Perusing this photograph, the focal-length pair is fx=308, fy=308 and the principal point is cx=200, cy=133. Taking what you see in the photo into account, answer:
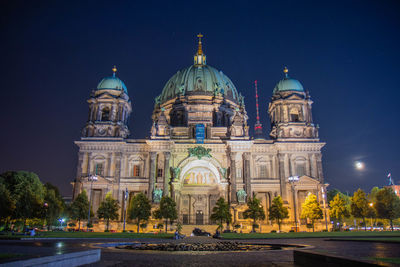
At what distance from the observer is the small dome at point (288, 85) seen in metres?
62.2

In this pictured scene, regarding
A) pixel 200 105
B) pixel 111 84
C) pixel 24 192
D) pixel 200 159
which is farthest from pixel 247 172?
pixel 24 192

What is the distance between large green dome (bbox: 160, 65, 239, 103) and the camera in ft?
235

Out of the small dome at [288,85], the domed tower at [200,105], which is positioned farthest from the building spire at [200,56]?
the small dome at [288,85]

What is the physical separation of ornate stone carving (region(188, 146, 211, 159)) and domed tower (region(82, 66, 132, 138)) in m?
13.4

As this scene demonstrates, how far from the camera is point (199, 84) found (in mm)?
72250

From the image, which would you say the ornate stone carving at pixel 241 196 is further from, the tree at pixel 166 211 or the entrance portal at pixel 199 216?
the tree at pixel 166 211

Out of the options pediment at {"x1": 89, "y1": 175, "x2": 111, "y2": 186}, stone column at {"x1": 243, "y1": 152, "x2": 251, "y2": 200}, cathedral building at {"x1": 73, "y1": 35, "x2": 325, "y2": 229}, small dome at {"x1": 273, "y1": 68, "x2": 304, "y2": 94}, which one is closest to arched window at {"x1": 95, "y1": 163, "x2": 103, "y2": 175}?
cathedral building at {"x1": 73, "y1": 35, "x2": 325, "y2": 229}

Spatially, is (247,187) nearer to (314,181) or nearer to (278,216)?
(278,216)

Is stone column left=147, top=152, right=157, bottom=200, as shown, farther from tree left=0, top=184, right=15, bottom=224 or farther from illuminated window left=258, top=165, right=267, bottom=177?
tree left=0, top=184, right=15, bottom=224

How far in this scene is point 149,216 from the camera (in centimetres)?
4934

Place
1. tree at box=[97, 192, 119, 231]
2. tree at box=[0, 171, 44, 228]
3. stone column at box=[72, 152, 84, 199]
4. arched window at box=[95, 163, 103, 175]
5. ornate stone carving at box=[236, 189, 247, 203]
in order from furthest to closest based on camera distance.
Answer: arched window at box=[95, 163, 103, 175]
stone column at box=[72, 152, 84, 199]
ornate stone carving at box=[236, 189, 247, 203]
tree at box=[97, 192, 119, 231]
tree at box=[0, 171, 44, 228]

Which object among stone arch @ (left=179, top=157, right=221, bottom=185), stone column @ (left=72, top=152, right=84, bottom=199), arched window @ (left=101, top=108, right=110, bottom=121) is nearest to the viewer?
stone column @ (left=72, top=152, right=84, bottom=199)

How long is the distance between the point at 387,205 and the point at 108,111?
53814mm

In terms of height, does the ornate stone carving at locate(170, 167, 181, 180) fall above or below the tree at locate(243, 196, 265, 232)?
above
